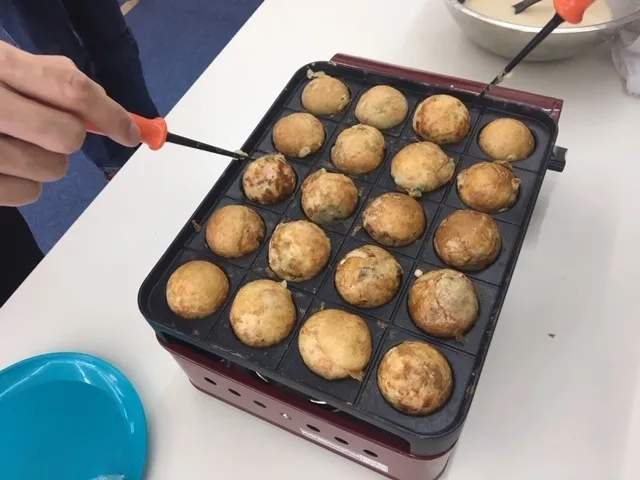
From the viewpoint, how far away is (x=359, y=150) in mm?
811

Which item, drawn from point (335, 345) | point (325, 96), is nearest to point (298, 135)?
point (325, 96)

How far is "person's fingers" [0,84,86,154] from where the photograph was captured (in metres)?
0.57

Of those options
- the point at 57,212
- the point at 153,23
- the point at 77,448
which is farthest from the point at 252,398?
the point at 153,23

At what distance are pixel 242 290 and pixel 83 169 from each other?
1.63m

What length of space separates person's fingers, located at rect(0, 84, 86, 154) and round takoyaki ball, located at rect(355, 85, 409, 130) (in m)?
0.42

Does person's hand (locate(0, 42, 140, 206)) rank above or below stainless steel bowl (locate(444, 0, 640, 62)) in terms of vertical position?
below

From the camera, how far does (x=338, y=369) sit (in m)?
0.64

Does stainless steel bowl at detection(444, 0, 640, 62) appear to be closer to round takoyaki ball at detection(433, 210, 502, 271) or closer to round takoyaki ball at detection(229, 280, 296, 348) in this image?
round takoyaki ball at detection(433, 210, 502, 271)

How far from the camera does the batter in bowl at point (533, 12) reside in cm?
106

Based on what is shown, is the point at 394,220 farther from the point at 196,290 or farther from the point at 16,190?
the point at 16,190

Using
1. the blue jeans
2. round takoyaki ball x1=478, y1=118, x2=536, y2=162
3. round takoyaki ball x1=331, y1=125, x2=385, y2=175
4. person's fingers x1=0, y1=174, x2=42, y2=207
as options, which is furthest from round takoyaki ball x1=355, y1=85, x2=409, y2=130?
the blue jeans

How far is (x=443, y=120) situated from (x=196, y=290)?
422mm

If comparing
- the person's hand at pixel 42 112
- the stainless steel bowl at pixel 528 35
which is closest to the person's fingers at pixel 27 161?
the person's hand at pixel 42 112

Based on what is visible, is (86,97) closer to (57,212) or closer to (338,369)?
(338,369)
